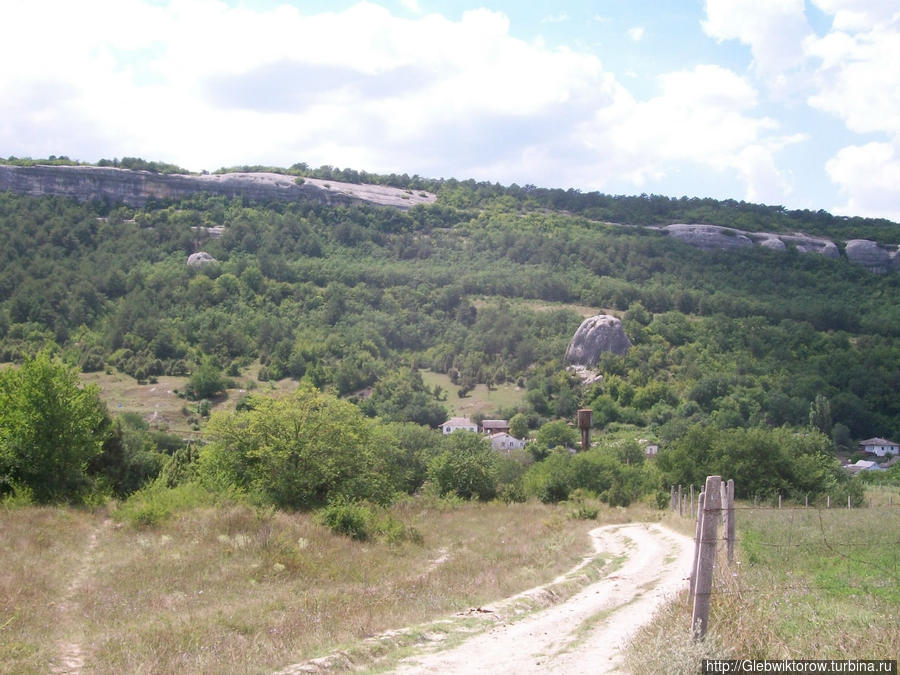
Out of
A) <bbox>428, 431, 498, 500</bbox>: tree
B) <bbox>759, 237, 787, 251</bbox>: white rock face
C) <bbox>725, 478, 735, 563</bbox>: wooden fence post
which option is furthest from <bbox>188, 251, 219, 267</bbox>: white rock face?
<bbox>725, 478, 735, 563</bbox>: wooden fence post

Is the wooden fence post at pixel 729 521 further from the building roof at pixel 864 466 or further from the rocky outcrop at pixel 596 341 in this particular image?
the rocky outcrop at pixel 596 341

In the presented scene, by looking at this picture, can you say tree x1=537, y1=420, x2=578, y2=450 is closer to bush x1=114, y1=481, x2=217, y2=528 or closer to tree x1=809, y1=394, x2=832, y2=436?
tree x1=809, y1=394, x2=832, y2=436

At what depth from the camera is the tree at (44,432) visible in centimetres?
2423

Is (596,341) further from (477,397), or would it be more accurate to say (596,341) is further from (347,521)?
(347,521)

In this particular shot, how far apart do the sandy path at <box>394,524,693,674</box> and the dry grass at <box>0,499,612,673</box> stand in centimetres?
147

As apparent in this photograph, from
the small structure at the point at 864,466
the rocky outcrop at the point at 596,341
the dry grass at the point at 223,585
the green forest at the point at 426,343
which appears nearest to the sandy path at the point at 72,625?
the dry grass at the point at 223,585

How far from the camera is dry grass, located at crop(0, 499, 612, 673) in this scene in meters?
9.93

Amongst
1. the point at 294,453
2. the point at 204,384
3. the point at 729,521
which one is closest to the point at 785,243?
the point at 204,384

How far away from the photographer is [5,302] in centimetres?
10306

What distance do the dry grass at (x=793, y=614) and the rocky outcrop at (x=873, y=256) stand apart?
6045 inches

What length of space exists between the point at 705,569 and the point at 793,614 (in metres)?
1.36

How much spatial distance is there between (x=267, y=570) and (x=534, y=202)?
177709 mm

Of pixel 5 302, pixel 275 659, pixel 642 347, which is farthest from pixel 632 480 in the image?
pixel 5 302

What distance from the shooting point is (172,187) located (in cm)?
15238
